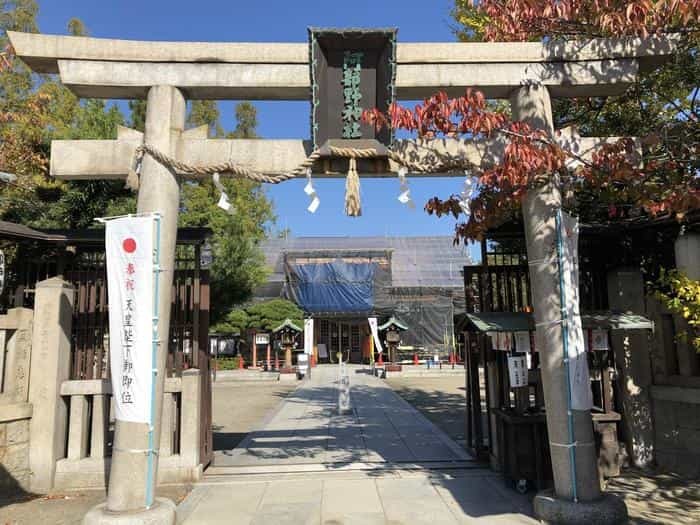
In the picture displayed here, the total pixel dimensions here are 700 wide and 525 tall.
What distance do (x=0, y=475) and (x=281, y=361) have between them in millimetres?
21726

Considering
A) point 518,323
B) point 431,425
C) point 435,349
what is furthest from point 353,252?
point 518,323

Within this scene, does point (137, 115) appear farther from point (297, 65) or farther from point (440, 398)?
point (440, 398)

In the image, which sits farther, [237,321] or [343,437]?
[237,321]

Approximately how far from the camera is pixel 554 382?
15.5ft

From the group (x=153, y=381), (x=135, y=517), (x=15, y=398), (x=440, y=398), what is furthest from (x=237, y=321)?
(x=135, y=517)

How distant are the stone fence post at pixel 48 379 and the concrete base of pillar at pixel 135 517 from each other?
1983 millimetres

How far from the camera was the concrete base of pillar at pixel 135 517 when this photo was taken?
4.22 meters

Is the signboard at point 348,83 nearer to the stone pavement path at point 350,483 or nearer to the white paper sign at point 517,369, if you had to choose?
the white paper sign at point 517,369

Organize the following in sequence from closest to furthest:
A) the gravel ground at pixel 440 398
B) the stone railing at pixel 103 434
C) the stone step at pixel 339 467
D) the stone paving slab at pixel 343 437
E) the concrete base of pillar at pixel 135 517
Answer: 1. the concrete base of pillar at pixel 135 517
2. the stone railing at pixel 103 434
3. the stone step at pixel 339 467
4. the stone paving slab at pixel 343 437
5. the gravel ground at pixel 440 398

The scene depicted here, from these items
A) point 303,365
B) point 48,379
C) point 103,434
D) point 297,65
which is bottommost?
point 303,365

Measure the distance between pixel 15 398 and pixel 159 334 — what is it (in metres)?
2.78

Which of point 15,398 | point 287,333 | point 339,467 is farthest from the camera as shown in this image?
point 287,333

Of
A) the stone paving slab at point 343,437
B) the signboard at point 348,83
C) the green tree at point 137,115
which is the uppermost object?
the green tree at point 137,115

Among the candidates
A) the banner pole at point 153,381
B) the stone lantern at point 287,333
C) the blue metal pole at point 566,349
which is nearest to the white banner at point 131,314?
the banner pole at point 153,381
